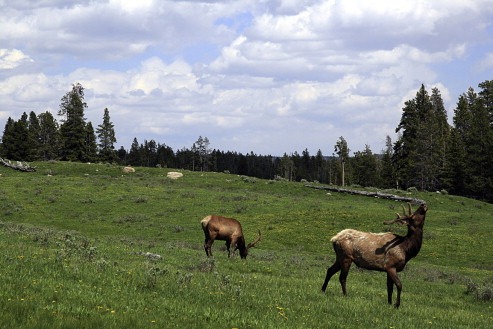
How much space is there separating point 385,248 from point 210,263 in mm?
6203

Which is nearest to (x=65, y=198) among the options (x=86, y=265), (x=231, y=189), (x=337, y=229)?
(x=231, y=189)

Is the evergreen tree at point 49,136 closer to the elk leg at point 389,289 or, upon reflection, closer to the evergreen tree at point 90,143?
the evergreen tree at point 90,143

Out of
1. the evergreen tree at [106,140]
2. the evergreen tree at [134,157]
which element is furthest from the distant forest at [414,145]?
the evergreen tree at [134,157]

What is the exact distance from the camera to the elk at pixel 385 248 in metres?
14.4

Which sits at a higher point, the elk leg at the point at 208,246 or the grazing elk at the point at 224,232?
the grazing elk at the point at 224,232

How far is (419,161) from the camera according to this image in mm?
81875

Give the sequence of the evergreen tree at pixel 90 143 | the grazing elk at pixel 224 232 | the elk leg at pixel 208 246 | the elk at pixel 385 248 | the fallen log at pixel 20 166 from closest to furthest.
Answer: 1. the elk at pixel 385 248
2. the elk leg at pixel 208 246
3. the grazing elk at pixel 224 232
4. the fallen log at pixel 20 166
5. the evergreen tree at pixel 90 143

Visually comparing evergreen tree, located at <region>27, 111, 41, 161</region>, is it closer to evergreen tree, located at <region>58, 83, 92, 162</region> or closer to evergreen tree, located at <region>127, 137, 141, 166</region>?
evergreen tree, located at <region>58, 83, 92, 162</region>

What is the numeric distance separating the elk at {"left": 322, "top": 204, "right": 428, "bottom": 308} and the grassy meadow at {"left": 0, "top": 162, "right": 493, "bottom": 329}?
1.07 metres

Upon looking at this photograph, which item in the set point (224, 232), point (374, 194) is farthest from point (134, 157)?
point (224, 232)

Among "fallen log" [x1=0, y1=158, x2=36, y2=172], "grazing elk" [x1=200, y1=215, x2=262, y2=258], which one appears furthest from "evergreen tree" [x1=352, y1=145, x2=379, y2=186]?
"grazing elk" [x1=200, y1=215, x2=262, y2=258]

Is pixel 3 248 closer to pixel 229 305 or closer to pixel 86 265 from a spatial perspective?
pixel 86 265

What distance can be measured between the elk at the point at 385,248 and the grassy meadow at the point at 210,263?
1069 mm

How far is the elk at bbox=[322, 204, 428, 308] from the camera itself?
14.4 metres
